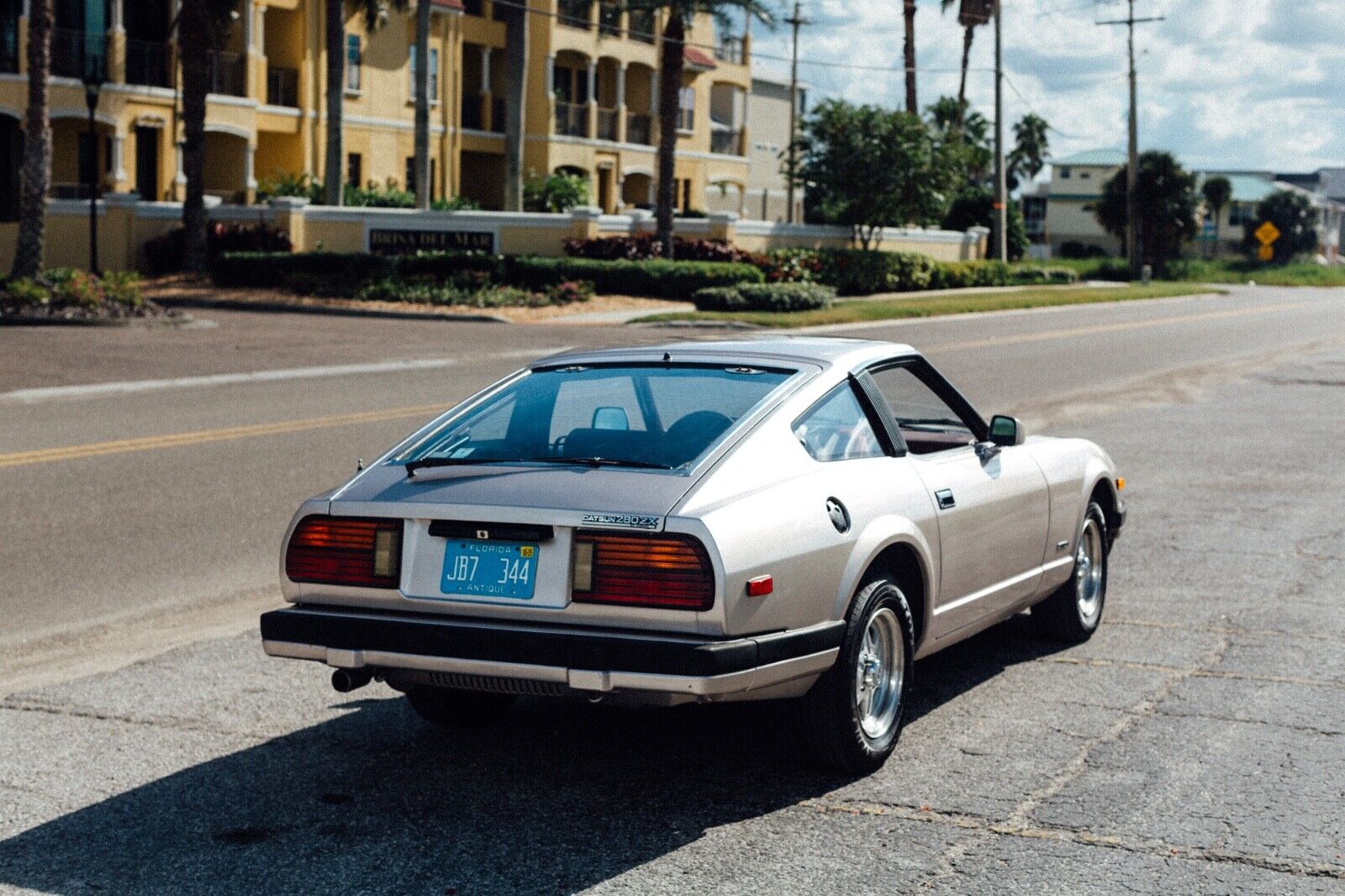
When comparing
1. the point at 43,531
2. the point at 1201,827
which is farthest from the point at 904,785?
the point at 43,531

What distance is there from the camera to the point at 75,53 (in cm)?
4278

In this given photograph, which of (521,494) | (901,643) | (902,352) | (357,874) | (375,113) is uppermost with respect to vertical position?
(375,113)

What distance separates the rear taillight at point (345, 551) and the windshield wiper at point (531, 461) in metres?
0.26

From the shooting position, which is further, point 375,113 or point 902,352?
point 375,113

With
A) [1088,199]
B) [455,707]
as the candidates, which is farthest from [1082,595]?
[1088,199]

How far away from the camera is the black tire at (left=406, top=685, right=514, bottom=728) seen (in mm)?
6055

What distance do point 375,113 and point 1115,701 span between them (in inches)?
1884

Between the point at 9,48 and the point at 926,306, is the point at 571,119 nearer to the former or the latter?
the point at 9,48

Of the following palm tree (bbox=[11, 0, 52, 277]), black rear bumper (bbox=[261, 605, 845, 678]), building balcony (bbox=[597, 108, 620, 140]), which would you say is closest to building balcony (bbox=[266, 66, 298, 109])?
building balcony (bbox=[597, 108, 620, 140])

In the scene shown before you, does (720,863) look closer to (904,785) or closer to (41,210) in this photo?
(904,785)

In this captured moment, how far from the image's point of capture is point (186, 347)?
24.5 meters

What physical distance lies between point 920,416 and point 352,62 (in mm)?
46349

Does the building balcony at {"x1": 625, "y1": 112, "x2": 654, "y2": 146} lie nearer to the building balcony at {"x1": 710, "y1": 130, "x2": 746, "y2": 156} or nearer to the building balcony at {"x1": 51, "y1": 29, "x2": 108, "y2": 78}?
the building balcony at {"x1": 710, "y1": 130, "x2": 746, "y2": 156}

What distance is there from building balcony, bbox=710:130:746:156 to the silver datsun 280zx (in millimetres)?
62448
